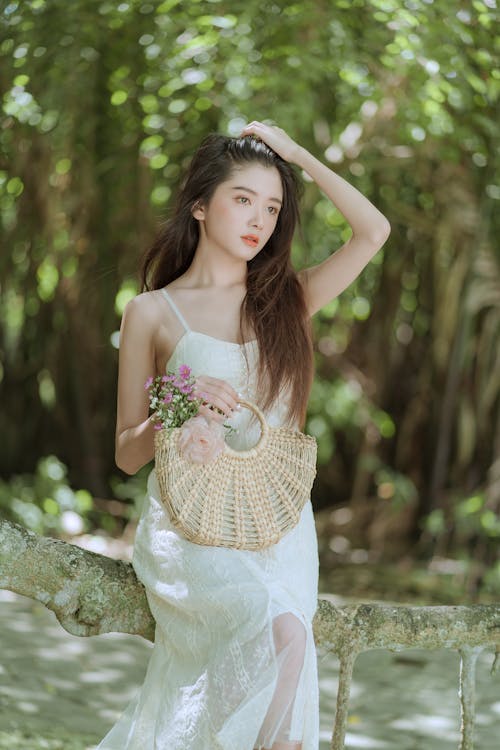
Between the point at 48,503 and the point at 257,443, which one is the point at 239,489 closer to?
the point at 257,443

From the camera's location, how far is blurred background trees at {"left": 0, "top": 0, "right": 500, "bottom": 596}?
4.50m

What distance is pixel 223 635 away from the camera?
6.91 ft

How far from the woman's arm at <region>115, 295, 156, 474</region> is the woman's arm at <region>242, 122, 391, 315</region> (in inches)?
15.7

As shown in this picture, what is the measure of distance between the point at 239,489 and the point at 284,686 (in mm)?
369

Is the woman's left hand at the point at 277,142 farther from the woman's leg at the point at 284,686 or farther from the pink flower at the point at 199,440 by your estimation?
the woman's leg at the point at 284,686

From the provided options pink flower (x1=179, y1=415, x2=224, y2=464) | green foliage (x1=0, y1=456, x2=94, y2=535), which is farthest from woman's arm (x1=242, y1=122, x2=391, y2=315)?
green foliage (x1=0, y1=456, x2=94, y2=535)

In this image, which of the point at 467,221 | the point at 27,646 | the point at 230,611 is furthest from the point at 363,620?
the point at 467,221

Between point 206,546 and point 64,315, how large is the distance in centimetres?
437

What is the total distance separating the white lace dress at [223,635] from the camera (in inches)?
79.7

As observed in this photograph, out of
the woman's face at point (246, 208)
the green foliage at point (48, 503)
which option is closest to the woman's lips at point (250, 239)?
the woman's face at point (246, 208)

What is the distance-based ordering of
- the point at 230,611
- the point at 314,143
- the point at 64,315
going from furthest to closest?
the point at 64,315
the point at 314,143
the point at 230,611

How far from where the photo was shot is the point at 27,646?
4.34m

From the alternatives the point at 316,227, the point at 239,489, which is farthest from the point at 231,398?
the point at 316,227

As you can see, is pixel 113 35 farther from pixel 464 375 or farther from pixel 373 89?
pixel 464 375
